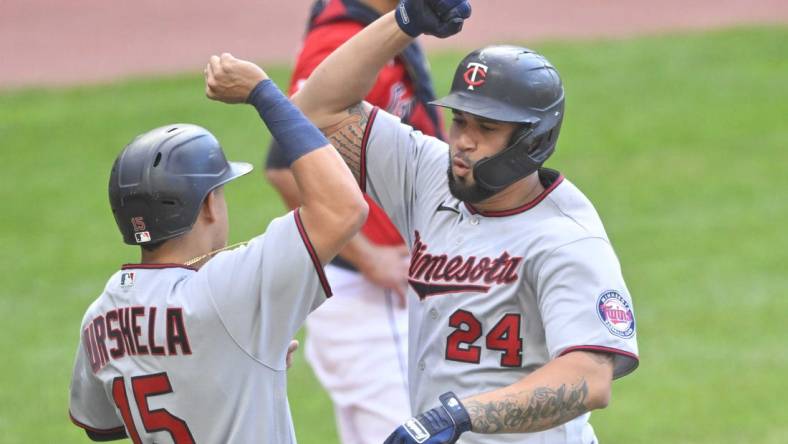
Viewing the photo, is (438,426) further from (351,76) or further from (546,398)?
(351,76)

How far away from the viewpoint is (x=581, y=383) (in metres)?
3.73

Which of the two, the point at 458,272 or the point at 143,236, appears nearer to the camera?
the point at 143,236

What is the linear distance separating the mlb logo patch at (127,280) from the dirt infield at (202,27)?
13.8 m

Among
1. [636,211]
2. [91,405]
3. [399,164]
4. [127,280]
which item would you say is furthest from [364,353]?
[636,211]

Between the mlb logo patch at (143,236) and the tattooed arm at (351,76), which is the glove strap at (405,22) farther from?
the mlb logo patch at (143,236)

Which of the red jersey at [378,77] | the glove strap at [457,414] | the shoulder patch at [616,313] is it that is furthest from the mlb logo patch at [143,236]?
the red jersey at [378,77]

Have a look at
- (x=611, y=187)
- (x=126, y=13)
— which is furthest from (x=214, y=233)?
(x=126, y=13)

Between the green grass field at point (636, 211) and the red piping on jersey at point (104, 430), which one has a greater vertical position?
the red piping on jersey at point (104, 430)

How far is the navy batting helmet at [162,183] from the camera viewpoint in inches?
151

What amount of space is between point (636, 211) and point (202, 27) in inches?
360

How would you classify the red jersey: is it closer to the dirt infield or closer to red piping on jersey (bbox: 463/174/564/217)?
red piping on jersey (bbox: 463/174/564/217)

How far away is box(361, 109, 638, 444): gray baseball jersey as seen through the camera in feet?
12.6

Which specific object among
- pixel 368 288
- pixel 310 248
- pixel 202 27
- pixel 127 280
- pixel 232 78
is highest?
pixel 232 78

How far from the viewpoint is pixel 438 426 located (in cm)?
349
